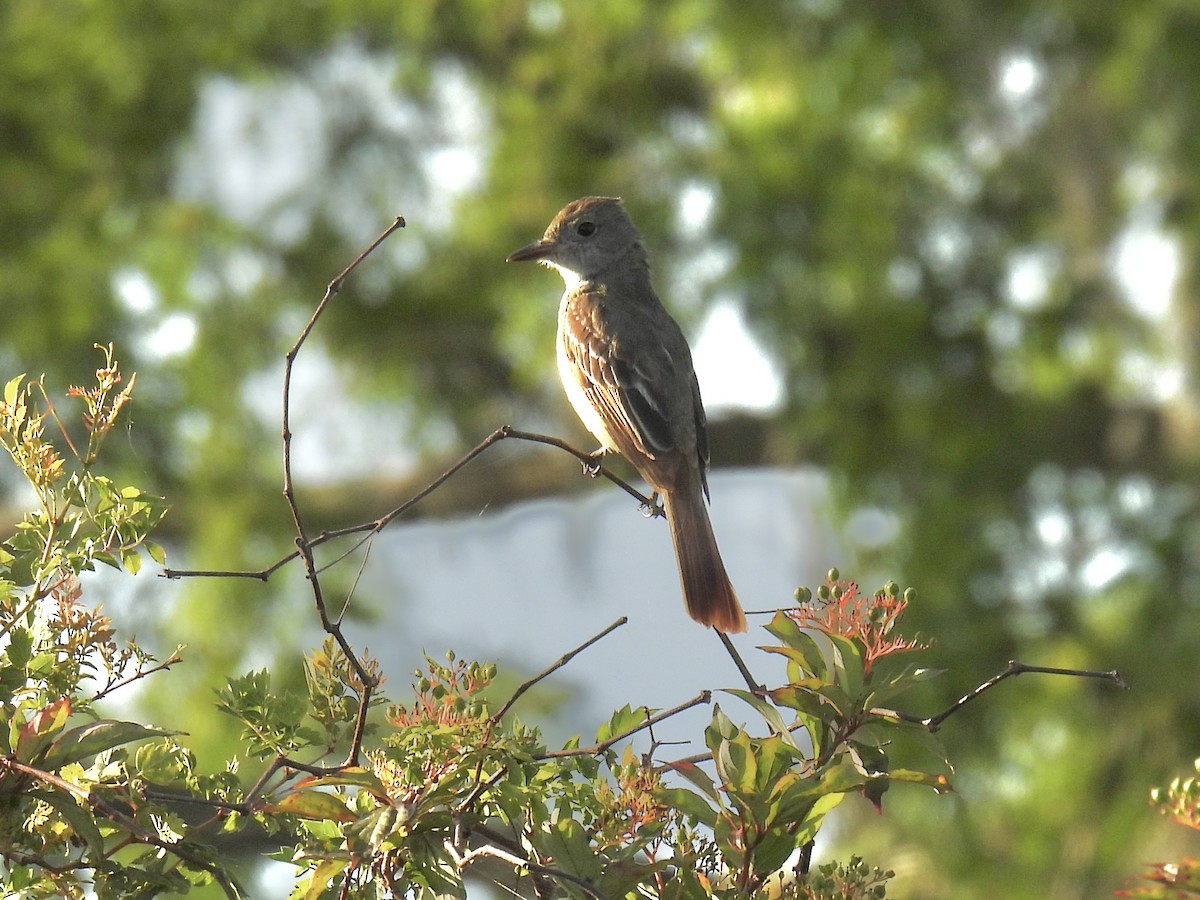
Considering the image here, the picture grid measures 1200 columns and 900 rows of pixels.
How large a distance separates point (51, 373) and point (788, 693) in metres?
9.43

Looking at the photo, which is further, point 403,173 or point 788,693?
point 403,173

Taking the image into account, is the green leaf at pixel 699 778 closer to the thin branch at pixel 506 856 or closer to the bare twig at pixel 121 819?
the thin branch at pixel 506 856

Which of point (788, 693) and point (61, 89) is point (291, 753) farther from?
point (61, 89)

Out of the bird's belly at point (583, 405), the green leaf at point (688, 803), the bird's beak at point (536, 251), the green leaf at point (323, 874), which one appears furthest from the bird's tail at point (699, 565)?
the green leaf at point (323, 874)

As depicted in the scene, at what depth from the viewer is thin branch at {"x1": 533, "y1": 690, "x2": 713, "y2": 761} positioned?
86.0 inches

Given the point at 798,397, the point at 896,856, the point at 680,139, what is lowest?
the point at 896,856

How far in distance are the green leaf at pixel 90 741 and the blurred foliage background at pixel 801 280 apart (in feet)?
27.5

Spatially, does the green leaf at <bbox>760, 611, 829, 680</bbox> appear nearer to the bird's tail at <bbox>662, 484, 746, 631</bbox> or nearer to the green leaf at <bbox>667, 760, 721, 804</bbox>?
the green leaf at <bbox>667, 760, 721, 804</bbox>

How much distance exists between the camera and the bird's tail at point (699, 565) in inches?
162

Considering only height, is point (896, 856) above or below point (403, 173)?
below

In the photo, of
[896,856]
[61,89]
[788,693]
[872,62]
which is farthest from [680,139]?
[788,693]

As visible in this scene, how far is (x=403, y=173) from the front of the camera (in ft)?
43.4

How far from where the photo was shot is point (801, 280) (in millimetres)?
10719

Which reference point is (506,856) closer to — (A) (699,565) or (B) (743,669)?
(B) (743,669)
